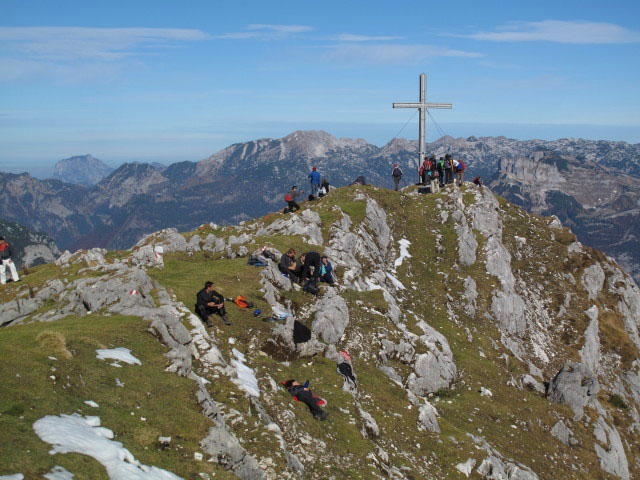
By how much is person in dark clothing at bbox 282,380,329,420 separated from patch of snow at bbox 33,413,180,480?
9473mm

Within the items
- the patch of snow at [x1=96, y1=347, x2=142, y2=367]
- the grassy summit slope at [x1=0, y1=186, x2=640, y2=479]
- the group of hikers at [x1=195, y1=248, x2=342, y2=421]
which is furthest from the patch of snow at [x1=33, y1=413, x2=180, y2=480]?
the group of hikers at [x1=195, y1=248, x2=342, y2=421]

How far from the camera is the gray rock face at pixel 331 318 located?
32062 mm

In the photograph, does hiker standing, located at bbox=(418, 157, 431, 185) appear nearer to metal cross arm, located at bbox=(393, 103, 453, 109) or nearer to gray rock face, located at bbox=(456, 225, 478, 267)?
metal cross arm, located at bbox=(393, 103, 453, 109)

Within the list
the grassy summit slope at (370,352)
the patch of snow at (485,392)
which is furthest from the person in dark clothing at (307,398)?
the patch of snow at (485,392)

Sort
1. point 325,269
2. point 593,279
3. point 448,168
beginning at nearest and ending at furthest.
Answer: point 325,269
point 593,279
point 448,168

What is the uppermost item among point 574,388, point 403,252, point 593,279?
point 403,252

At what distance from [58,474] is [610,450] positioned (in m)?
43.9

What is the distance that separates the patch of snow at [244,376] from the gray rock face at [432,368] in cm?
1453

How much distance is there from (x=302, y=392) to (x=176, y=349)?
657 cm

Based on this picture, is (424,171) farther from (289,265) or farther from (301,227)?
(289,265)

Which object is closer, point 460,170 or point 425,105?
point 460,170

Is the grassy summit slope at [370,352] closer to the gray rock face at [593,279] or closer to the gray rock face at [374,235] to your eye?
the gray rock face at [374,235]

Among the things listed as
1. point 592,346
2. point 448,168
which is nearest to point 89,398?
point 592,346

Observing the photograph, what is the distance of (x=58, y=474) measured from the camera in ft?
37.6
